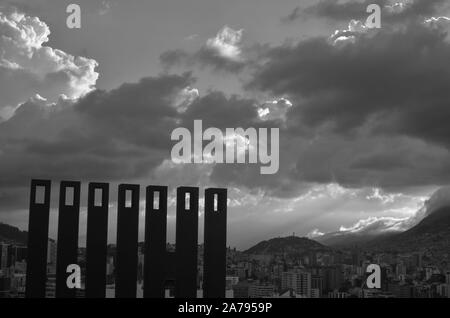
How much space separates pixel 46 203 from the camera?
30266 millimetres

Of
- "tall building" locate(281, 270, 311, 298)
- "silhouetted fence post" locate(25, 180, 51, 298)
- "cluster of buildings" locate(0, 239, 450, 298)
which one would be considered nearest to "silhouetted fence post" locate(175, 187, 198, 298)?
"silhouetted fence post" locate(25, 180, 51, 298)

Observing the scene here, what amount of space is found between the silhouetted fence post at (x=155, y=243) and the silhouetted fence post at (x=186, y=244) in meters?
0.70

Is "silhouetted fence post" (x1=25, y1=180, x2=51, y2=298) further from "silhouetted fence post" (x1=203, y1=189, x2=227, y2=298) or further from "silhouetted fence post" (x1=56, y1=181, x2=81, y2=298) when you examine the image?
"silhouetted fence post" (x1=203, y1=189, x2=227, y2=298)

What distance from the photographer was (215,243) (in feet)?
109

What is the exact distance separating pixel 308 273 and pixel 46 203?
39.0 meters

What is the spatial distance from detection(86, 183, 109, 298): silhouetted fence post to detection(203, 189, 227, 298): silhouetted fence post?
4979 millimetres

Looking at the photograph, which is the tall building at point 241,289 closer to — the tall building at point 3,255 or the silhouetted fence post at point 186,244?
the tall building at point 3,255

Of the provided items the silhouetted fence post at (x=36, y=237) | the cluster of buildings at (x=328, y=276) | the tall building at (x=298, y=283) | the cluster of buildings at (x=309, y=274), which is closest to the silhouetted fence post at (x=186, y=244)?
the silhouetted fence post at (x=36, y=237)

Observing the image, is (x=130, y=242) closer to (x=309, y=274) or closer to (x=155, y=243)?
(x=155, y=243)

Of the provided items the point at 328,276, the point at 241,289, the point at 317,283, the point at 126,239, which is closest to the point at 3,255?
the point at 241,289

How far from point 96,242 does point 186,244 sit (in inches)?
176
